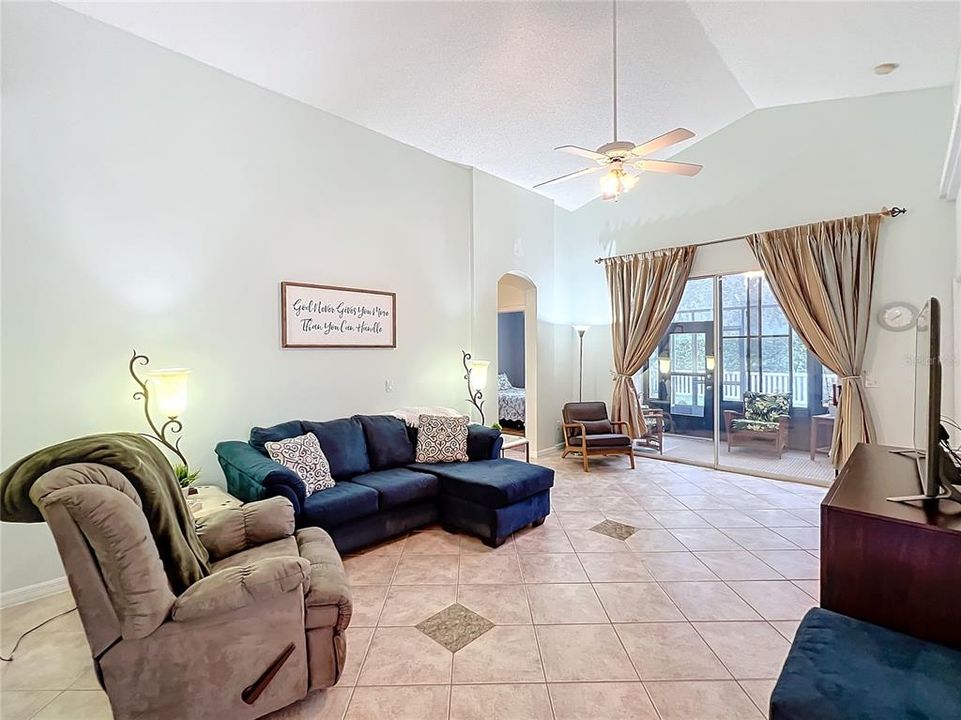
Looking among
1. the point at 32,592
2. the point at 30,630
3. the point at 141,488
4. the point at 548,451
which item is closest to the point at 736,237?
the point at 548,451

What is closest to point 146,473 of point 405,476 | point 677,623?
point 405,476

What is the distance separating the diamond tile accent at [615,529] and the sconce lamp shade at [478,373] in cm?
201

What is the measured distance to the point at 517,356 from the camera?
30.8ft

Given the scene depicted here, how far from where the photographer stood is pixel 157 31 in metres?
3.04

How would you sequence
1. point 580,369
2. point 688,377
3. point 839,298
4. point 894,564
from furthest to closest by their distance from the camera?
point 580,369
point 688,377
point 839,298
point 894,564

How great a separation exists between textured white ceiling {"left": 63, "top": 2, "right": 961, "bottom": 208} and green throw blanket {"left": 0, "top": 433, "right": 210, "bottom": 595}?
2.88 m

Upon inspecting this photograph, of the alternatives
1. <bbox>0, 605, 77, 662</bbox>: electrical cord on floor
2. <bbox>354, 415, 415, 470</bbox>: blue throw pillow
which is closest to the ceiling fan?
<bbox>354, 415, 415, 470</bbox>: blue throw pillow

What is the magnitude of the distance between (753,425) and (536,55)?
4711 millimetres

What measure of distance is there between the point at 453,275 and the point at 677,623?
396 cm

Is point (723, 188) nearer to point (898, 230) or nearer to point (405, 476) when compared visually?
point (898, 230)

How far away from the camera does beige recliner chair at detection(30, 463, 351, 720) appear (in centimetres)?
148

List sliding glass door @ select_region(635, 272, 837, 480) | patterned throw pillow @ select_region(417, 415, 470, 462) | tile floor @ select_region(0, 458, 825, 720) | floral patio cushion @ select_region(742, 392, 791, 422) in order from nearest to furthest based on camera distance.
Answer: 1. tile floor @ select_region(0, 458, 825, 720)
2. patterned throw pillow @ select_region(417, 415, 470, 462)
3. sliding glass door @ select_region(635, 272, 837, 480)
4. floral patio cushion @ select_region(742, 392, 791, 422)

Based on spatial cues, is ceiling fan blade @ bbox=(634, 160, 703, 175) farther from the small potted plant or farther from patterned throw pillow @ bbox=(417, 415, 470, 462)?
the small potted plant

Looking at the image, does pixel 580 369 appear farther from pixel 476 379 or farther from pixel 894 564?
pixel 894 564
